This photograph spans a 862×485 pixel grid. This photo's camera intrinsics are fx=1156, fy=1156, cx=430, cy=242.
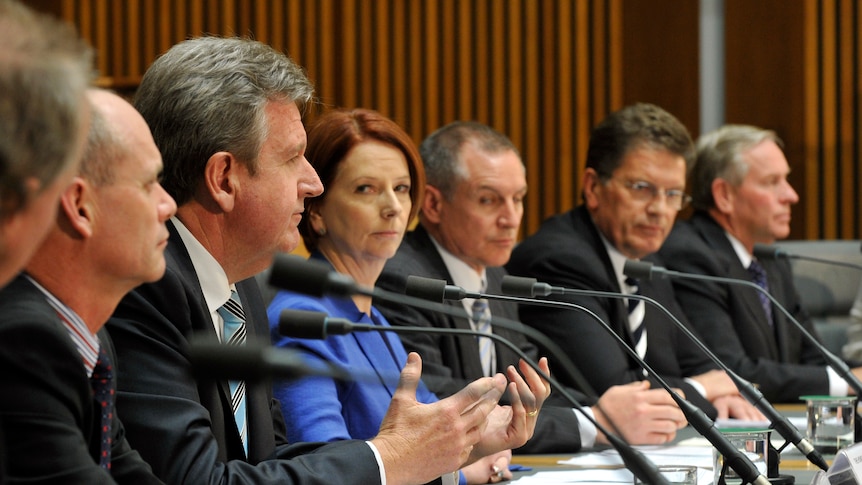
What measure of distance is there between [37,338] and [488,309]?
2.08m

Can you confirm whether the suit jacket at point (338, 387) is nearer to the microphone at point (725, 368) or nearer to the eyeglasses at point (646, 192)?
the microphone at point (725, 368)

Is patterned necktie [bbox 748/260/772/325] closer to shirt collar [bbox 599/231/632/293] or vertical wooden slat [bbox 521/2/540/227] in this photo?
shirt collar [bbox 599/231/632/293]

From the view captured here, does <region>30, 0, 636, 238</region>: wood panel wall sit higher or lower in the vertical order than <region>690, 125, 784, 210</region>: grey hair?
higher

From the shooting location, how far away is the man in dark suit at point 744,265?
4000 millimetres

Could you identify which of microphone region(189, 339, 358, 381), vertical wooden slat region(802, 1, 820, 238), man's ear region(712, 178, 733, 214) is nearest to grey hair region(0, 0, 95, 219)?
microphone region(189, 339, 358, 381)

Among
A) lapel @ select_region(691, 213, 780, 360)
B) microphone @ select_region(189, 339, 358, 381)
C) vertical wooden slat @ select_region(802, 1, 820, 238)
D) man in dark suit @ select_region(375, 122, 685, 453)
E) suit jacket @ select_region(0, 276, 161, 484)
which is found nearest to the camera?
microphone @ select_region(189, 339, 358, 381)

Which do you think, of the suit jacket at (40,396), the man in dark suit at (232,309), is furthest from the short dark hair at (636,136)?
the suit jacket at (40,396)

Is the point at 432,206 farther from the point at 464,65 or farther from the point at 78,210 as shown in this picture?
the point at 464,65

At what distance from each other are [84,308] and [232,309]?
653 millimetres

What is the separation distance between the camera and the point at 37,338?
1376 mm

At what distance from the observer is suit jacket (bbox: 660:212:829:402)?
392 cm

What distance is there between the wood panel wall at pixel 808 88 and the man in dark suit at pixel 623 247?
2.37 meters

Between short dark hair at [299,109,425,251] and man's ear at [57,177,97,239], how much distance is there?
1328mm

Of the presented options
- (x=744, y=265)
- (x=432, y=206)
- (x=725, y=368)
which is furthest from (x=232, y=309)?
(x=744, y=265)
